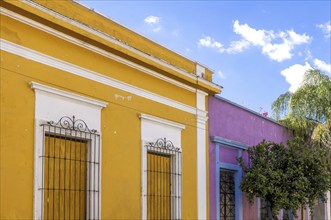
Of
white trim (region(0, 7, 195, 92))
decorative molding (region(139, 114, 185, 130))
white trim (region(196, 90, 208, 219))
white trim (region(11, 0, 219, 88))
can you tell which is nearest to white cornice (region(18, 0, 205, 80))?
white trim (region(11, 0, 219, 88))

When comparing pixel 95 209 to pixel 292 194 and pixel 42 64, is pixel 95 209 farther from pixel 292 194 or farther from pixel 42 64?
pixel 292 194

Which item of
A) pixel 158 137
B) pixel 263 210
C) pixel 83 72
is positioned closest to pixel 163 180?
pixel 158 137

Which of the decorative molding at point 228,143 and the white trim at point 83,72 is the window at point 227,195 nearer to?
the decorative molding at point 228,143

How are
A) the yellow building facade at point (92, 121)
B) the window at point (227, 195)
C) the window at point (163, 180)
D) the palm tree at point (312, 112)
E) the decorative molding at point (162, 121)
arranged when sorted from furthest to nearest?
the palm tree at point (312, 112) → the window at point (227, 195) → the window at point (163, 180) → the decorative molding at point (162, 121) → the yellow building facade at point (92, 121)

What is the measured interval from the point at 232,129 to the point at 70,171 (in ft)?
14.8

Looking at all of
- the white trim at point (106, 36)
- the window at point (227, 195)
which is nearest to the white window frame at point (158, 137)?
the white trim at point (106, 36)

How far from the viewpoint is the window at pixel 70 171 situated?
6.37m

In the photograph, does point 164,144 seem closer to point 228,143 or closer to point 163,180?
point 163,180

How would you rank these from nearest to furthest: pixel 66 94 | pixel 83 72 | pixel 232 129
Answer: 1. pixel 66 94
2. pixel 83 72
3. pixel 232 129

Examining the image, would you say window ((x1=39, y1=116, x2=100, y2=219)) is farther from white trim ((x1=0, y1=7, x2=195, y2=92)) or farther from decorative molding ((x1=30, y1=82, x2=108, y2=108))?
white trim ((x1=0, y1=7, x2=195, y2=92))

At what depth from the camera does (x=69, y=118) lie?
6598mm

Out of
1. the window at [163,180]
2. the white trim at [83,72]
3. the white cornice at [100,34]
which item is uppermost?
the white cornice at [100,34]

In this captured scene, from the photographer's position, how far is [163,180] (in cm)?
837

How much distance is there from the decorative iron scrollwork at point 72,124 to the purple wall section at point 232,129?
3347 millimetres
